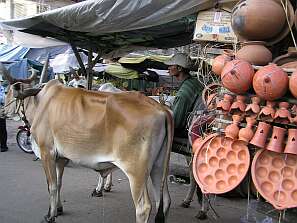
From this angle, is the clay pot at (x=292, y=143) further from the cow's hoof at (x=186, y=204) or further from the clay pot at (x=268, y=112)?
the cow's hoof at (x=186, y=204)

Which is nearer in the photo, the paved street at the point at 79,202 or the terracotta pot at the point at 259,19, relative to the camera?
the terracotta pot at the point at 259,19

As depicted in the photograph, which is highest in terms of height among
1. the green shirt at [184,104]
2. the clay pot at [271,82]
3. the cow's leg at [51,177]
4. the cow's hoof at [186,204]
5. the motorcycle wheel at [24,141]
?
the clay pot at [271,82]

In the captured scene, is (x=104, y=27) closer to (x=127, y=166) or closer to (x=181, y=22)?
(x=181, y=22)

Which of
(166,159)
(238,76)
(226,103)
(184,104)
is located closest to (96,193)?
(184,104)

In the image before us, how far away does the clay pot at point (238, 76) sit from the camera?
10.1 feet

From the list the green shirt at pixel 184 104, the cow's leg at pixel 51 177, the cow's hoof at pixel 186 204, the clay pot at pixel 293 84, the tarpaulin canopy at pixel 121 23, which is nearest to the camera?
the clay pot at pixel 293 84

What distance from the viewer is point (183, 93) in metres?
5.43

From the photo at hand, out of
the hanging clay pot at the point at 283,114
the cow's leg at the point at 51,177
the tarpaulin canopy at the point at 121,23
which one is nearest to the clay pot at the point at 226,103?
the hanging clay pot at the point at 283,114

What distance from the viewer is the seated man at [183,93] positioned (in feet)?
17.7

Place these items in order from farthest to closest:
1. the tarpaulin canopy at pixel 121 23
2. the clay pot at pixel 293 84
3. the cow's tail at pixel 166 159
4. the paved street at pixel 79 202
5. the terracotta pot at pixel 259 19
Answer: the paved street at pixel 79 202
the tarpaulin canopy at pixel 121 23
the cow's tail at pixel 166 159
the terracotta pot at pixel 259 19
the clay pot at pixel 293 84

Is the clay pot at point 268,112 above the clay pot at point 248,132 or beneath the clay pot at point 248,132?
above

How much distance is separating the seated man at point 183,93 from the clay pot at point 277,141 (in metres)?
2.37

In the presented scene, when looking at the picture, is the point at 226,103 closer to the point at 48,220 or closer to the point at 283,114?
the point at 283,114

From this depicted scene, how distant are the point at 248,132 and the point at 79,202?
11.8ft
